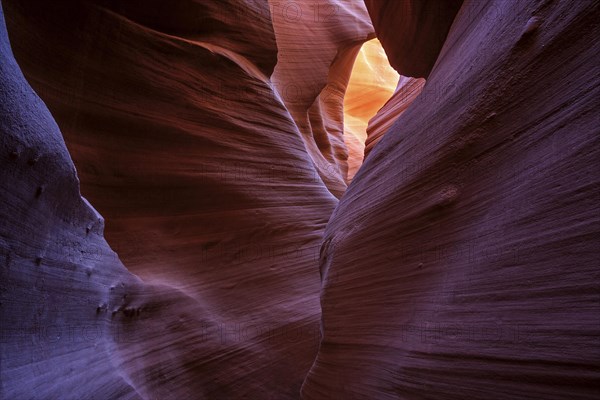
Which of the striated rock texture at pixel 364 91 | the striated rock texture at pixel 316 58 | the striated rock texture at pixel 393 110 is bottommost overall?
the striated rock texture at pixel 393 110

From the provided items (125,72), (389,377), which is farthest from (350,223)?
(125,72)

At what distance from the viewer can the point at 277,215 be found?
4094 millimetres

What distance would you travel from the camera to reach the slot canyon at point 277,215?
132cm

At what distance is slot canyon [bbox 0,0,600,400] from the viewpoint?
52.0 inches

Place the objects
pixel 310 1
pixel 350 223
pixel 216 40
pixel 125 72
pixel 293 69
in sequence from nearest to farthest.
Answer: pixel 350 223 → pixel 125 72 → pixel 216 40 → pixel 293 69 → pixel 310 1

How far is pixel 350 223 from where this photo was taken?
2.45 meters

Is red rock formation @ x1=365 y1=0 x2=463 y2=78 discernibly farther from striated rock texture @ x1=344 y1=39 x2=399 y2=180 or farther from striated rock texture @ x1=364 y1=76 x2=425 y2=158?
striated rock texture @ x1=344 y1=39 x2=399 y2=180

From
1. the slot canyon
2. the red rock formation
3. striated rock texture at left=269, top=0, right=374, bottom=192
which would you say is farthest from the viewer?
striated rock texture at left=269, top=0, right=374, bottom=192

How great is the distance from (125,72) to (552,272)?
3.19 m

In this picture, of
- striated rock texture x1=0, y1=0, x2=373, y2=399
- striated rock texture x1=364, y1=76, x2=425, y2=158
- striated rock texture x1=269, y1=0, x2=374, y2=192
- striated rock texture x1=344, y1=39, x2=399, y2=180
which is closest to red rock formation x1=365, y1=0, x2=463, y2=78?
striated rock texture x1=0, y1=0, x2=373, y2=399

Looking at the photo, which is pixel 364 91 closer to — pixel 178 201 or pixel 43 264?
pixel 178 201

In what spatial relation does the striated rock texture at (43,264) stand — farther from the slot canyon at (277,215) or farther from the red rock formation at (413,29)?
the red rock formation at (413,29)

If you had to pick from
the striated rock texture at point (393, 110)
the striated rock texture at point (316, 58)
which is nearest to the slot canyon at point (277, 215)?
the striated rock texture at point (393, 110)

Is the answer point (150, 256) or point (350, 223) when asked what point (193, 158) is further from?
point (350, 223)
